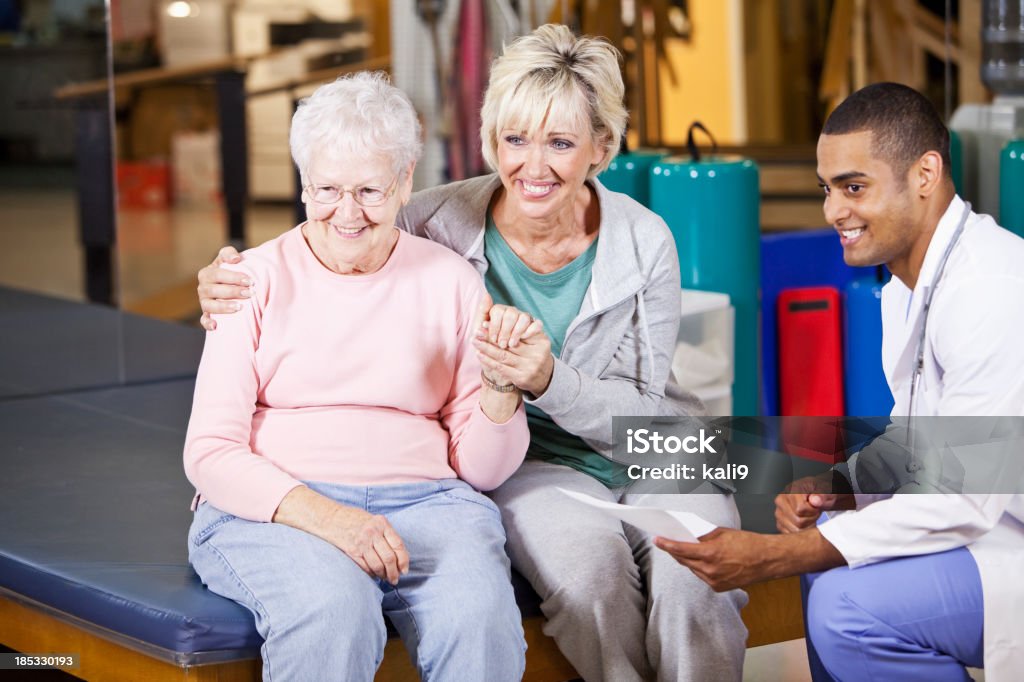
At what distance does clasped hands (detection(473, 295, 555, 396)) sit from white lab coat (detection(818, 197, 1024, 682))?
54 centimetres

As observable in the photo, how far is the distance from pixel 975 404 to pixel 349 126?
1.10m

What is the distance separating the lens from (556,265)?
263cm

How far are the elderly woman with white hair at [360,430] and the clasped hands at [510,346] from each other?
0.03 meters

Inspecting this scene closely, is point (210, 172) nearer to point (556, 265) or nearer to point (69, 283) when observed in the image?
point (69, 283)

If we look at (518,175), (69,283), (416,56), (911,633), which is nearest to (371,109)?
(518,175)

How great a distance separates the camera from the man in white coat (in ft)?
7.00

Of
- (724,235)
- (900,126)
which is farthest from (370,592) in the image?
(724,235)

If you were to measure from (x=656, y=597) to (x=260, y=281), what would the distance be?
0.86 metres

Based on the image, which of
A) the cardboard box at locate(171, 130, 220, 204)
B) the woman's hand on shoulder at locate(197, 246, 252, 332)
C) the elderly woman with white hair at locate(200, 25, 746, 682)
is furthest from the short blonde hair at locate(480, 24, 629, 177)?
the cardboard box at locate(171, 130, 220, 204)

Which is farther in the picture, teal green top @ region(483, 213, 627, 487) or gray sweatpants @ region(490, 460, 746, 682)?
teal green top @ region(483, 213, 627, 487)

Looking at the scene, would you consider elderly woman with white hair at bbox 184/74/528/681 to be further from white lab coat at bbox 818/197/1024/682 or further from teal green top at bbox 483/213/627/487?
white lab coat at bbox 818/197/1024/682

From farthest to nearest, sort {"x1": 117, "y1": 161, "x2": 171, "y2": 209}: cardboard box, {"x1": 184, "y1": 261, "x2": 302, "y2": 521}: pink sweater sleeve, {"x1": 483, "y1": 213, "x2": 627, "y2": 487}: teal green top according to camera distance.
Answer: {"x1": 117, "y1": 161, "x2": 171, "y2": 209}: cardboard box < {"x1": 483, "y1": 213, "x2": 627, "y2": 487}: teal green top < {"x1": 184, "y1": 261, "x2": 302, "y2": 521}: pink sweater sleeve

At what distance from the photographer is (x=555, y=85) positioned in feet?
8.13

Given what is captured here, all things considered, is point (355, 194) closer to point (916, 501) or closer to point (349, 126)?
point (349, 126)
